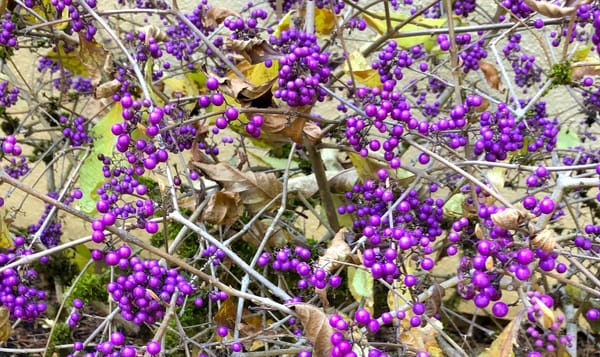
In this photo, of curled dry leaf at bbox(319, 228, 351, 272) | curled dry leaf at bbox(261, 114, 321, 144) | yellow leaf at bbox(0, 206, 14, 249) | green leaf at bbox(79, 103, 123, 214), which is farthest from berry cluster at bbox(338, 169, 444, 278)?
yellow leaf at bbox(0, 206, 14, 249)

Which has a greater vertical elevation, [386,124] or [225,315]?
[386,124]

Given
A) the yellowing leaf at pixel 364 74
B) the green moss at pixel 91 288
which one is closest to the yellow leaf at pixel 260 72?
the yellowing leaf at pixel 364 74

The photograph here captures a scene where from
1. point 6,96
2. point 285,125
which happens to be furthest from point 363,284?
point 6,96

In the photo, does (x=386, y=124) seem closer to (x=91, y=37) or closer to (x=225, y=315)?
(x=225, y=315)

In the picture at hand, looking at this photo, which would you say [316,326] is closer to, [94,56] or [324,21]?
[94,56]

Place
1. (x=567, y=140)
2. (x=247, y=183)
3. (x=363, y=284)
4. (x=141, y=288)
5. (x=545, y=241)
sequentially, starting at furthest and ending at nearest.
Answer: (x=567, y=140), (x=247, y=183), (x=363, y=284), (x=141, y=288), (x=545, y=241)

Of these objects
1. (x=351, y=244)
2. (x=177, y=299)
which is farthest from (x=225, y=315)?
(x=351, y=244)
